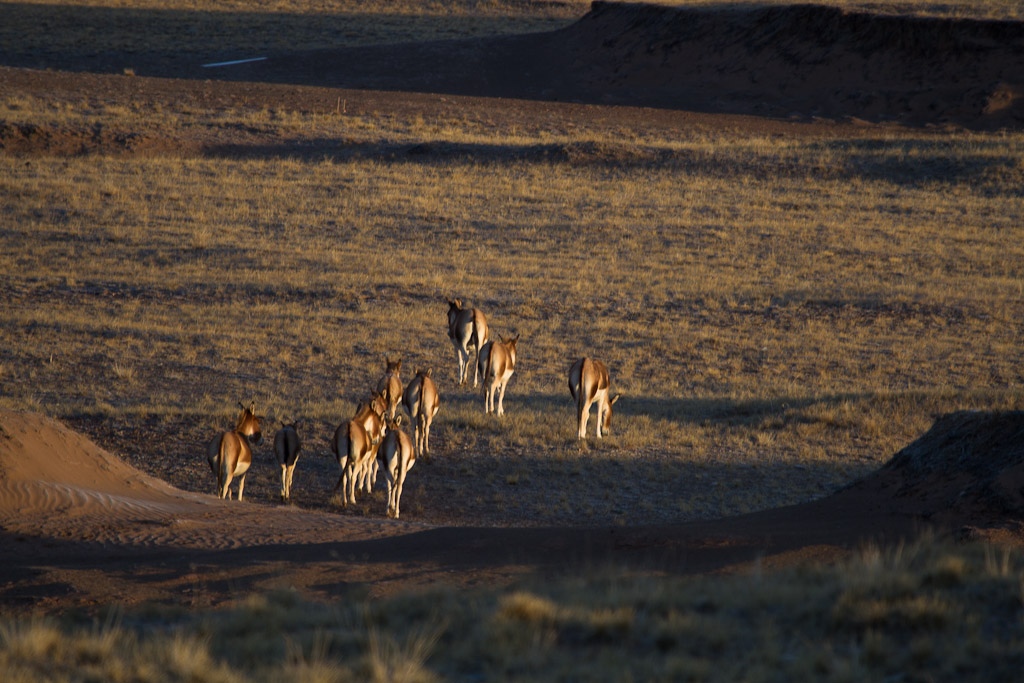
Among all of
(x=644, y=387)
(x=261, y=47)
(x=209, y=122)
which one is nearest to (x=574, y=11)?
(x=261, y=47)

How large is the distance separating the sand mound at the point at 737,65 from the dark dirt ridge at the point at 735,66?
76mm

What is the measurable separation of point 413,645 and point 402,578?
1.88 meters

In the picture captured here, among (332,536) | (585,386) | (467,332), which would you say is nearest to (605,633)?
(332,536)

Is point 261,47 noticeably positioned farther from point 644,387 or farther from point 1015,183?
point 644,387

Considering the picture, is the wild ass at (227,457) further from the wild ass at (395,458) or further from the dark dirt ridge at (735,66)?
the dark dirt ridge at (735,66)

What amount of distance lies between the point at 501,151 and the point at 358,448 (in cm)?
3106

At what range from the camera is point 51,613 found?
7.71 m

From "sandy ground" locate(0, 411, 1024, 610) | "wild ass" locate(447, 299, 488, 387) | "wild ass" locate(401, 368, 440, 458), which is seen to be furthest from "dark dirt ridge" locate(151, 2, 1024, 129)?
"sandy ground" locate(0, 411, 1024, 610)

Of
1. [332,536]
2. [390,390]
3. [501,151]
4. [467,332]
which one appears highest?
[501,151]

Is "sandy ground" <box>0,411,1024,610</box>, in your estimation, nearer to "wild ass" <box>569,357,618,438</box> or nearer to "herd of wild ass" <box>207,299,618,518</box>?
"herd of wild ass" <box>207,299,618,518</box>

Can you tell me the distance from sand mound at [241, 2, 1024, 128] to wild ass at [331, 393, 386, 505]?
47389 mm

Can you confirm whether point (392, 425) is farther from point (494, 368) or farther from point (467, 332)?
point (467, 332)

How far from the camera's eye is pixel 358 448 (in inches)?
492

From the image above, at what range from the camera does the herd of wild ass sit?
12141mm
